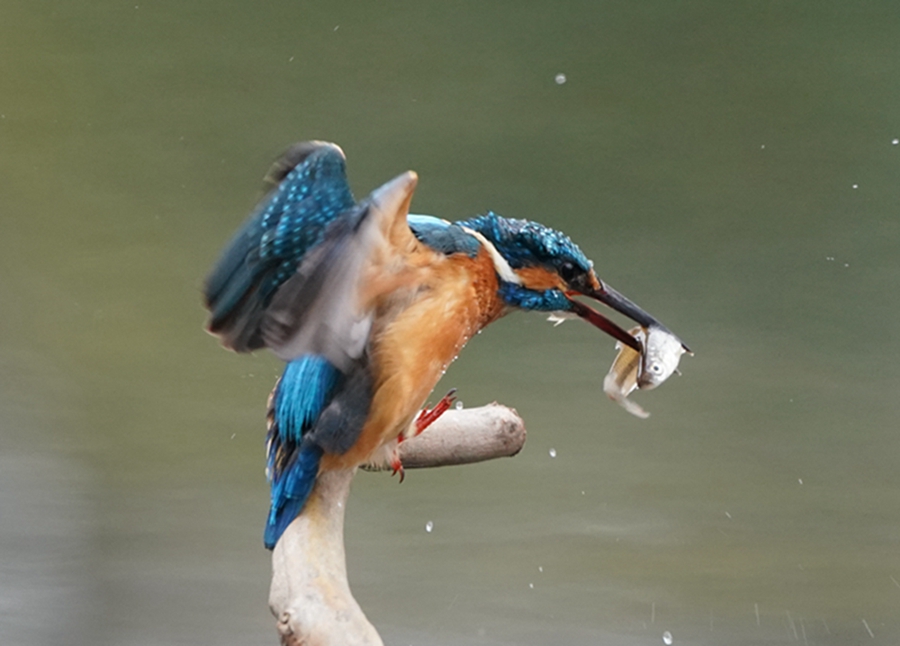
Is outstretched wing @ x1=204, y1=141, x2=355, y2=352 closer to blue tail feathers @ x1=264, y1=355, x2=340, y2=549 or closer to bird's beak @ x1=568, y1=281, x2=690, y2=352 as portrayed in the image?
blue tail feathers @ x1=264, y1=355, x2=340, y2=549

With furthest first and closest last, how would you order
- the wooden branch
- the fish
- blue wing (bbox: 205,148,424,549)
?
1. the fish
2. blue wing (bbox: 205,148,424,549)
3. the wooden branch

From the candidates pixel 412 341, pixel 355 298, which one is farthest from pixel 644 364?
pixel 355 298

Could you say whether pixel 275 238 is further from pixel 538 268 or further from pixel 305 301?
pixel 538 268

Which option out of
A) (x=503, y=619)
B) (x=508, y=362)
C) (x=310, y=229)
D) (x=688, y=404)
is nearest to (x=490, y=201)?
(x=508, y=362)

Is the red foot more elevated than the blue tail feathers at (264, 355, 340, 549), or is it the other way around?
the blue tail feathers at (264, 355, 340, 549)

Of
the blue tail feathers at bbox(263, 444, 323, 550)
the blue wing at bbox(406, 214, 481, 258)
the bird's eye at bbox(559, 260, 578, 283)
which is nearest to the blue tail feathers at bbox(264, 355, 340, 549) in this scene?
the blue tail feathers at bbox(263, 444, 323, 550)

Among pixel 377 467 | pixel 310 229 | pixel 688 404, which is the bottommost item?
pixel 688 404

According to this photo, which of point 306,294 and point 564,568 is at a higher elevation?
point 306,294

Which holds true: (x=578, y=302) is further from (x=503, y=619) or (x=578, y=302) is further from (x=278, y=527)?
(x=503, y=619)
